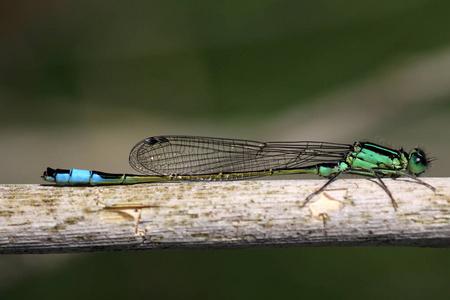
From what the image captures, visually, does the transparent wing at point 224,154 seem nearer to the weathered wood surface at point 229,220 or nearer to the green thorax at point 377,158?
the green thorax at point 377,158

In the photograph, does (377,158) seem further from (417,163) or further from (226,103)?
(226,103)

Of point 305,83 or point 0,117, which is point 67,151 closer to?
point 0,117

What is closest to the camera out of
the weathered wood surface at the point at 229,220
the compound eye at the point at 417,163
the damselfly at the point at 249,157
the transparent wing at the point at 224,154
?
the weathered wood surface at the point at 229,220

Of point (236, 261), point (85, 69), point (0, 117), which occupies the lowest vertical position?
point (236, 261)

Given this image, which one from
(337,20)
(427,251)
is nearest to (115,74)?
(337,20)

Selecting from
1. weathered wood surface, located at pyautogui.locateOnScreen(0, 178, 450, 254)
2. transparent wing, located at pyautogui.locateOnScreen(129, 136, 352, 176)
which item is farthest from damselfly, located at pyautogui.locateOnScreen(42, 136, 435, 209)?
weathered wood surface, located at pyautogui.locateOnScreen(0, 178, 450, 254)

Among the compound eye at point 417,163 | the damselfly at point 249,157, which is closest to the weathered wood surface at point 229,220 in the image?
the compound eye at point 417,163

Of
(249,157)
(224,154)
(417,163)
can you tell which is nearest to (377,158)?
(417,163)
